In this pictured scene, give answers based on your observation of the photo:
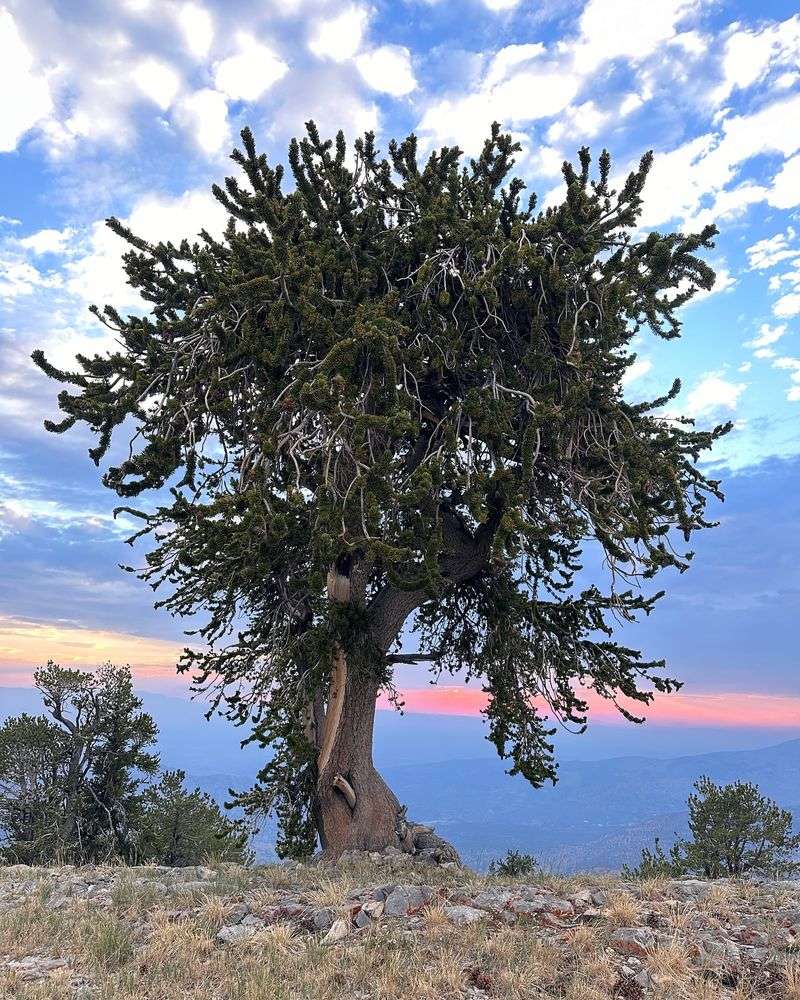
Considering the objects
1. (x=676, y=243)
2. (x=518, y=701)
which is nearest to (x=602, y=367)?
(x=676, y=243)

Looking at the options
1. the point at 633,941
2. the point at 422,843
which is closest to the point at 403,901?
the point at 633,941

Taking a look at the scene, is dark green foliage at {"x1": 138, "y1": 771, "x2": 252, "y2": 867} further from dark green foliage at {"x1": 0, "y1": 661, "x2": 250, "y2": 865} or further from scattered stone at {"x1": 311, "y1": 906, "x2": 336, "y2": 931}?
scattered stone at {"x1": 311, "y1": 906, "x2": 336, "y2": 931}

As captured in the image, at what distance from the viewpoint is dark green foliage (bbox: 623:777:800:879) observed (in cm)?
2769

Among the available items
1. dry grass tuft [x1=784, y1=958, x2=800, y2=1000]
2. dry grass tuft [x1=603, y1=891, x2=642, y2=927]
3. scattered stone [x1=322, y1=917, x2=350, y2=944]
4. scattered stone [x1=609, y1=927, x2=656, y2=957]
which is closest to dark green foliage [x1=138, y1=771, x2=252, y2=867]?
scattered stone [x1=322, y1=917, x2=350, y2=944]

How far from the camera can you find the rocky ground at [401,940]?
6012 millimetres

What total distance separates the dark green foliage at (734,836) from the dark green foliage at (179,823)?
16.8 m

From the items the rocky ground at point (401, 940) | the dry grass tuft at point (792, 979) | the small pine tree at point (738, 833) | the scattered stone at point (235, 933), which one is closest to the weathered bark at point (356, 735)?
the rocky ground at point (401, 940)

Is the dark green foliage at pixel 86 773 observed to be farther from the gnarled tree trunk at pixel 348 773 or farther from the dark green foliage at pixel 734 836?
the dark green foliage at pixel 734 836

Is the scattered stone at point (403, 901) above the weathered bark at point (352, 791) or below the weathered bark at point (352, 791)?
below

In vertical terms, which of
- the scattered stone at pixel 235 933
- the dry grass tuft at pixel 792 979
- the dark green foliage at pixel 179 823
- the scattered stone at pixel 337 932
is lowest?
the dark green foliage at pixel 179 823

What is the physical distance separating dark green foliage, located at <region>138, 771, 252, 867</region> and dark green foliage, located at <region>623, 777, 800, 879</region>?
16.8 metres

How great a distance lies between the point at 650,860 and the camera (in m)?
30.2

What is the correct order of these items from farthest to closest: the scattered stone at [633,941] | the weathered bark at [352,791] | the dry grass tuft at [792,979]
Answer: the weathered bark at [352,791], the scattered stone at [633,941], the dry grass tuft at [792,979]

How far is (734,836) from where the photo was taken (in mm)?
28797
